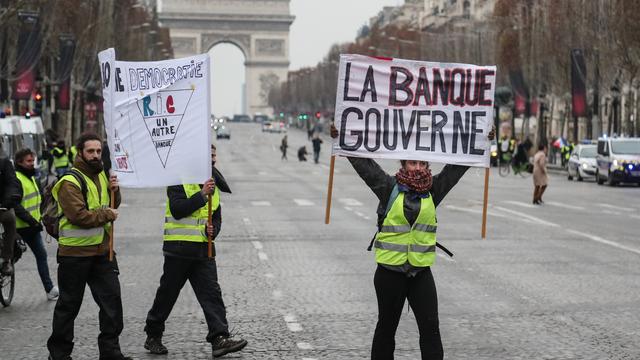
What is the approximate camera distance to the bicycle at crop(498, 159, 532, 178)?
53000 mm

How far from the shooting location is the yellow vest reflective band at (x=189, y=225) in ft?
32.9

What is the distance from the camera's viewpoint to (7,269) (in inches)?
502

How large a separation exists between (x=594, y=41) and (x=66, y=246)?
52816 mm

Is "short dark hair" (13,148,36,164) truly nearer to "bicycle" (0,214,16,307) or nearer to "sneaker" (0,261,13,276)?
"bicycle" (0,214,16,307)

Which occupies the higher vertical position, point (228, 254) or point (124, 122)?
point (124, 122)

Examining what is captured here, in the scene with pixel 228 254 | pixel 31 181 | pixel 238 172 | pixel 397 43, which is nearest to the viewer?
pixel 31 181

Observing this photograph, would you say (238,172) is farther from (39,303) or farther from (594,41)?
(39,303)

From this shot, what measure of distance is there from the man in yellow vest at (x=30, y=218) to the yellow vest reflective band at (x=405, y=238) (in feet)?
18.6

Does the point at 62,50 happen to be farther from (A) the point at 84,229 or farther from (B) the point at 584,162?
(A) the point at 84,229

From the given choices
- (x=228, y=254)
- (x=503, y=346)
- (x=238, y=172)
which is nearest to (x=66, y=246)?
(x=503, y=346)

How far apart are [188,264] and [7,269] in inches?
128

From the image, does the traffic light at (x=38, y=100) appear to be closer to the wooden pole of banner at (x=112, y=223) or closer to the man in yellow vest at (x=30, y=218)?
the man in yellow vest at (x=30, y=218)

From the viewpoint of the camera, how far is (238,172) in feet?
175

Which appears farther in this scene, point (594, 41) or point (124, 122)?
point (594, 41)
